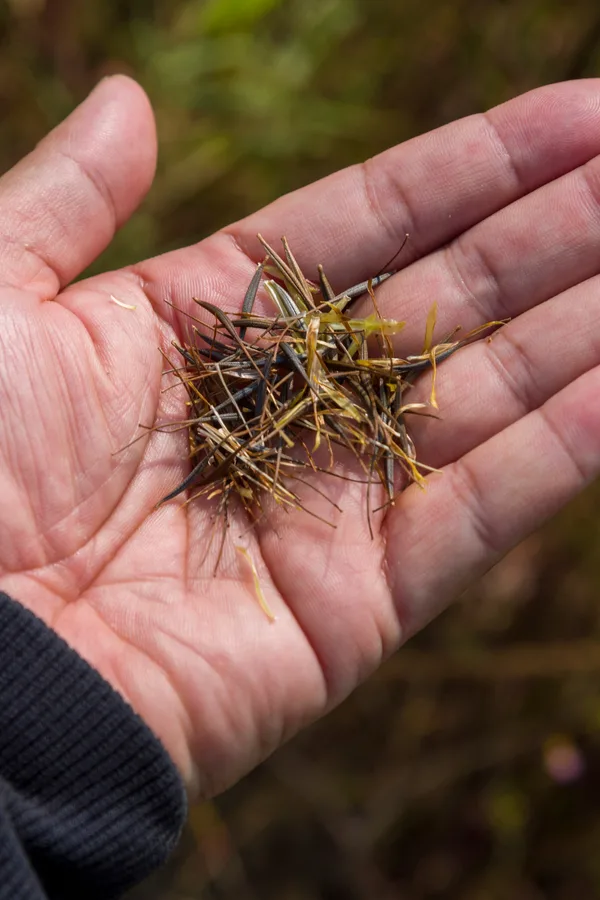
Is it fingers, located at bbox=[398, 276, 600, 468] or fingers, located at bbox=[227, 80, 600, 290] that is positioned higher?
fingers, located at bbox=[227, 80, 600, 290]

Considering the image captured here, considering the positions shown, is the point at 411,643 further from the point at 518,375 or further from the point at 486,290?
the point at 486,290

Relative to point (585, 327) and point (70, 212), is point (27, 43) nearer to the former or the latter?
point (70, 212)

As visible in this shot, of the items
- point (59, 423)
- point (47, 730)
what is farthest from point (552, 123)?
point (47, 730)

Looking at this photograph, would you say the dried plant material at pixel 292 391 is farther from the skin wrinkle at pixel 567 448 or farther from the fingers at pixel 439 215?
the skin wrinkle at pixel 567 448

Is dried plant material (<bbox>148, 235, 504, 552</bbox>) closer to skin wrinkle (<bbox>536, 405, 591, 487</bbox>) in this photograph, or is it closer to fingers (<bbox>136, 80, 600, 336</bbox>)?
fingers (<bbox>136, 80, 600, 336</bbox>)

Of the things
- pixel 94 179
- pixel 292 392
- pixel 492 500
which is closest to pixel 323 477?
pixel 292 392

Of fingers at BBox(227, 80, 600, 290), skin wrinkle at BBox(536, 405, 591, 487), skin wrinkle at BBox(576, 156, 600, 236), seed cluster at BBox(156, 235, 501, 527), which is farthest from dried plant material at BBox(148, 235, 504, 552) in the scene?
skin wrinkle at BBox(576, 156, 600, 236)

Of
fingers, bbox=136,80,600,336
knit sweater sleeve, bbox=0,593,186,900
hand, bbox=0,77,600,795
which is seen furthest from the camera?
fingers, bbox=136,80,600,336
